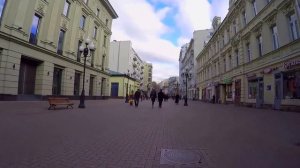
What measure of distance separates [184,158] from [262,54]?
19521mm

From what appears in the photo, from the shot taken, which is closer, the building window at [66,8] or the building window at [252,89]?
the building window at [252,89]

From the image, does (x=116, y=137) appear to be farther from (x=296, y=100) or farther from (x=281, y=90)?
(x=281, y=90)

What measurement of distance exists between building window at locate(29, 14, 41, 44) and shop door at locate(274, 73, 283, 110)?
21155 mm

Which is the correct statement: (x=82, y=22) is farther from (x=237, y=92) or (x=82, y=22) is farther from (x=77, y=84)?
(x=237, y=92)

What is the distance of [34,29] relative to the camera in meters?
19.3

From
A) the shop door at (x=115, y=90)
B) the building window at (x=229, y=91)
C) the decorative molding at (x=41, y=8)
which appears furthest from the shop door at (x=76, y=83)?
the shop door at (x=115, y=90)

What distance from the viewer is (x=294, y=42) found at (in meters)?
15.0

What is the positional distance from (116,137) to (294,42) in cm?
1508

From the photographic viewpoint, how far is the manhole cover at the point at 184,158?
3.65 meters

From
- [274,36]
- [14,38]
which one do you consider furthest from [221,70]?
[14,38]

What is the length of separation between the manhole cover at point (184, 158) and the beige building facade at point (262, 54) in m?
13.8

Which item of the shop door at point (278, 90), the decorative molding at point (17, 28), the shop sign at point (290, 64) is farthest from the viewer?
the shop door at point (278, 90)

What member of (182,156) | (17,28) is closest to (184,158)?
(182,156)

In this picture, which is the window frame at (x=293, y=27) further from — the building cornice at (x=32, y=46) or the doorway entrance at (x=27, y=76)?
the doorway entrance at (x=27, y=76)
